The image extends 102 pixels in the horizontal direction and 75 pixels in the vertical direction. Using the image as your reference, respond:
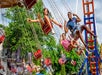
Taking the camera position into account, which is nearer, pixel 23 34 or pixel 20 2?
pixel 20 2

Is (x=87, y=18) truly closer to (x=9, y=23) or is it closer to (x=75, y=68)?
(x=9, y=23)

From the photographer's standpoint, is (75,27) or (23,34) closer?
(75,27)

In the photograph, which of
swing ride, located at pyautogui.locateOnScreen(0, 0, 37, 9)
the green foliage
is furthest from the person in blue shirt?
the green foliage

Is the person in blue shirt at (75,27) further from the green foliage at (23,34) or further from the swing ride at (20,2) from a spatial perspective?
the green foliage at (23,34)

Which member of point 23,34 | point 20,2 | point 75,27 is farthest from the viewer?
point 23,34

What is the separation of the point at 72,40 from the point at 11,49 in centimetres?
2245

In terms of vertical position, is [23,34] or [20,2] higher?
[20,2]

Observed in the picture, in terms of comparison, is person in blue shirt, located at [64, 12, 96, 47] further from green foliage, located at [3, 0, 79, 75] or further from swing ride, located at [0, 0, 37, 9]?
green foliage, located at [3, 0, 79, 75]

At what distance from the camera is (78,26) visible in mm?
14688

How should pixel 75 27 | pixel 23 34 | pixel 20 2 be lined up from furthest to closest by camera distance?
pixel 23 34
pixel 75 27
pixel 20 2

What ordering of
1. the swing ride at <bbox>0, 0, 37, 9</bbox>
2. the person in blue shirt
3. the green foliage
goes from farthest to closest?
the green foliage, the person in blue shirt, the swing ride at <bbox>0, 0, 37, 9</bbox>

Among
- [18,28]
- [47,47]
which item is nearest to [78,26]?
[18,28]

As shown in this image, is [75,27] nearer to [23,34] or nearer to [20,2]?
[20,2]

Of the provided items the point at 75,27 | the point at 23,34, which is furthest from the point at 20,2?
the point at 23,34
